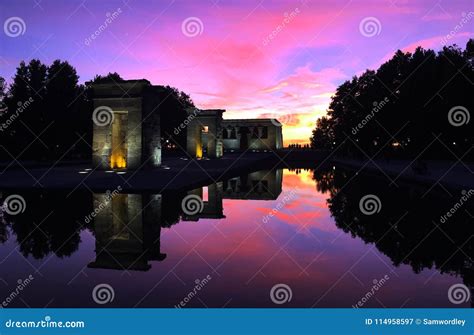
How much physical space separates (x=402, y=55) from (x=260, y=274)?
167 feet

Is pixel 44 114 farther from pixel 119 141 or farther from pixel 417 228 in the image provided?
pixel 417 228

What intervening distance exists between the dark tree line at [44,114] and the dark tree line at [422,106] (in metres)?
20.3

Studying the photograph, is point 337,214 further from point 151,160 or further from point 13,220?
point 151,160

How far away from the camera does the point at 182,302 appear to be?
535cm

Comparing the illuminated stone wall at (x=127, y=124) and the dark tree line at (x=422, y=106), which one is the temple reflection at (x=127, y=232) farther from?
the dark tree line at (x=422, y=106)

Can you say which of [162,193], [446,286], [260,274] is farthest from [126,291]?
[162,193]

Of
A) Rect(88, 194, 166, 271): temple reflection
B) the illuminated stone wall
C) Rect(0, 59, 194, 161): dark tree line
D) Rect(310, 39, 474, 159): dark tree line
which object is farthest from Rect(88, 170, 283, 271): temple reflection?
Rect(0, 59, 194, 161): dark tree line

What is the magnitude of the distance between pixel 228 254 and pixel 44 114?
4035cm

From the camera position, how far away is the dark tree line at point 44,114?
1635 inches

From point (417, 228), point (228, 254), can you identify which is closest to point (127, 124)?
point (417, 228)

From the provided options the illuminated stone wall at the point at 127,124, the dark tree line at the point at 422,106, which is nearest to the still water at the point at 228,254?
the illuminated stone wall at the point at 127,124

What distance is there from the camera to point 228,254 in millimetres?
7664

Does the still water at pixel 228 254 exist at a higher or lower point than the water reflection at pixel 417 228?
lower

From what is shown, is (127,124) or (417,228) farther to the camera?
(127,124)
